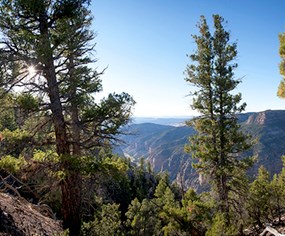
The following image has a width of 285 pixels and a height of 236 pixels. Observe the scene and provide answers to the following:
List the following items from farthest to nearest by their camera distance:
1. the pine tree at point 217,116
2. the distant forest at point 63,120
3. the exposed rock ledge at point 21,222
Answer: the pine tree at point 217,116 < the distant forest at point 63,120 < the exposed rock ledge at point 21,222

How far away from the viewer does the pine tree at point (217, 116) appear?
59.4 ft

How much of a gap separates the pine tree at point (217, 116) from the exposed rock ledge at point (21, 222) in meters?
10.6

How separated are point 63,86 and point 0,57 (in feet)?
10.3

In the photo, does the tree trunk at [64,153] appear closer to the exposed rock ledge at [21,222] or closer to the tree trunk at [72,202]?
the tree trunk at [72,202]

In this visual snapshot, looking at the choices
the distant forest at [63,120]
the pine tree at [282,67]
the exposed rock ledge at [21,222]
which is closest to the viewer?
the exposed rock ledge at [21,222]

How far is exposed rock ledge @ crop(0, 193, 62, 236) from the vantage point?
7731mm

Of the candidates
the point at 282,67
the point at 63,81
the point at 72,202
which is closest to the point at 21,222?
the point at 72,202

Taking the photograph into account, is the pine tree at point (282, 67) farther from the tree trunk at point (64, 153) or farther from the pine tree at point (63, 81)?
the tree trunk at point (64, 153)

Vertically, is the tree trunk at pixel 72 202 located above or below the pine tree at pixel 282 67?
below

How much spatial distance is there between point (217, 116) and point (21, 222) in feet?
45.1

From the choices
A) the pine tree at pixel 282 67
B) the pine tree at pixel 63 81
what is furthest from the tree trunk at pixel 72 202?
the pine tree at pixel 282 67

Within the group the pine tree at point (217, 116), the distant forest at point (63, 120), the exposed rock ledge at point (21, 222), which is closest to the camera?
the exposed rock ledge at point (21, 222)

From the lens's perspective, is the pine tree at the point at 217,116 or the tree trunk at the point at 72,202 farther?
the pine tree at the point at 217,116

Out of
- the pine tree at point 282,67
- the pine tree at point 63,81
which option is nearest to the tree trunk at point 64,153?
the pine tree at point 63,81
